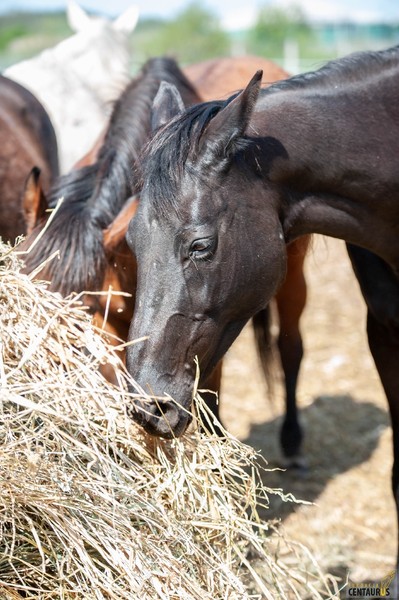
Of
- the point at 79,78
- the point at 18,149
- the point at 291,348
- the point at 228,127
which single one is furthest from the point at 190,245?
the point at 79,78

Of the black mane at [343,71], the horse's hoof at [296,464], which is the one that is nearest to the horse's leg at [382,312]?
the black mane at [343,71]

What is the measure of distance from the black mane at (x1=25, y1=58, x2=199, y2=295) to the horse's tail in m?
1.23

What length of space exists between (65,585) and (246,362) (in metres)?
4.16

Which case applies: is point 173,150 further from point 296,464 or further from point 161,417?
point 296,464

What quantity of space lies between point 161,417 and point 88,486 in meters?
0.27

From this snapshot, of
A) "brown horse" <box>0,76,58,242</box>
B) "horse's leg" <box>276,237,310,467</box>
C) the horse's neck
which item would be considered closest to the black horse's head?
the horse's neck

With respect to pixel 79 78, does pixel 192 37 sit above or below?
below

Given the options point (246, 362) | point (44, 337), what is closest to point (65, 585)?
point (44, 337)

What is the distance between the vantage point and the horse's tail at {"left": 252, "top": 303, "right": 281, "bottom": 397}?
4.30 metres

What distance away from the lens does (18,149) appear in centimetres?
463

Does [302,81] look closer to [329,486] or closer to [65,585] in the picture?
[65,585]

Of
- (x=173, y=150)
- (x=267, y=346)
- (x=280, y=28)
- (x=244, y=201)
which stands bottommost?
(x=280, y=28)

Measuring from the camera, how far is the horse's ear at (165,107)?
2.67 m

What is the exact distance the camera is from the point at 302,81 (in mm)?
2604
